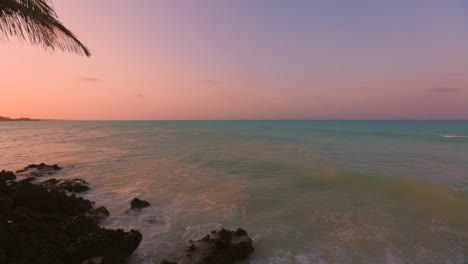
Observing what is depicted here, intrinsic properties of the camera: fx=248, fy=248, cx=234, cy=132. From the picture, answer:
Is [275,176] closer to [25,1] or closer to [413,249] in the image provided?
[413,249]

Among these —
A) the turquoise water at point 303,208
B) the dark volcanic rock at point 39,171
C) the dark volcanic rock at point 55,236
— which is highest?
the dark volcanic rock at point 55,236

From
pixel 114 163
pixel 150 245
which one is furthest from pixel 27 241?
pixel 114 163

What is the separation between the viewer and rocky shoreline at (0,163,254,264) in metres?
5.88

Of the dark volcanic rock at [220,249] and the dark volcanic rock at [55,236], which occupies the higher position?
the dark volcanic rock at [55,236]

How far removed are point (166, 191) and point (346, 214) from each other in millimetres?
8886

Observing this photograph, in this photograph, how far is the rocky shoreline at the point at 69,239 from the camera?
5.88 m

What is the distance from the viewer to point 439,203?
11531mm

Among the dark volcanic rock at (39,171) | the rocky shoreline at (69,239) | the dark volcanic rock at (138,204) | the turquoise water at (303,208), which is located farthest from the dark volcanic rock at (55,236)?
the dark volcanic rock at (39,171)

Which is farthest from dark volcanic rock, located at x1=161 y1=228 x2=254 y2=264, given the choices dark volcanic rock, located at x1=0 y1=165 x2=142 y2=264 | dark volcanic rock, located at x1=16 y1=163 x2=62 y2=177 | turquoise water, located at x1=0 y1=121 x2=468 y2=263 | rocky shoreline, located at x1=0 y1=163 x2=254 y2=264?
dark volcanic rock, located at x1=16 y1=163 x2=62 y2=177

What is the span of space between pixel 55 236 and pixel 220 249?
14.5 feet

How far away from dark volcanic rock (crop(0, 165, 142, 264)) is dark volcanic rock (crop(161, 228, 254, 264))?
1.40 meters

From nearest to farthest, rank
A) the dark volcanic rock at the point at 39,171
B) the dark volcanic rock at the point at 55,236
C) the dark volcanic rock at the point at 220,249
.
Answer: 1. the dark volcanic rock at the point at 55,236
2. the dark volcanic rock at the point at 220,249
3. the dark volcanic rock at the point at 39,171

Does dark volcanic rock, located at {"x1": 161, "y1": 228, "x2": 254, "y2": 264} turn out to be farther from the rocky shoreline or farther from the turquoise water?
the turquoise water

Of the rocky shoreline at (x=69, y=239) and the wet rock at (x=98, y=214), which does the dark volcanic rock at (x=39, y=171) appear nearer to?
the rocky shoreline at (x=69, y=239)
